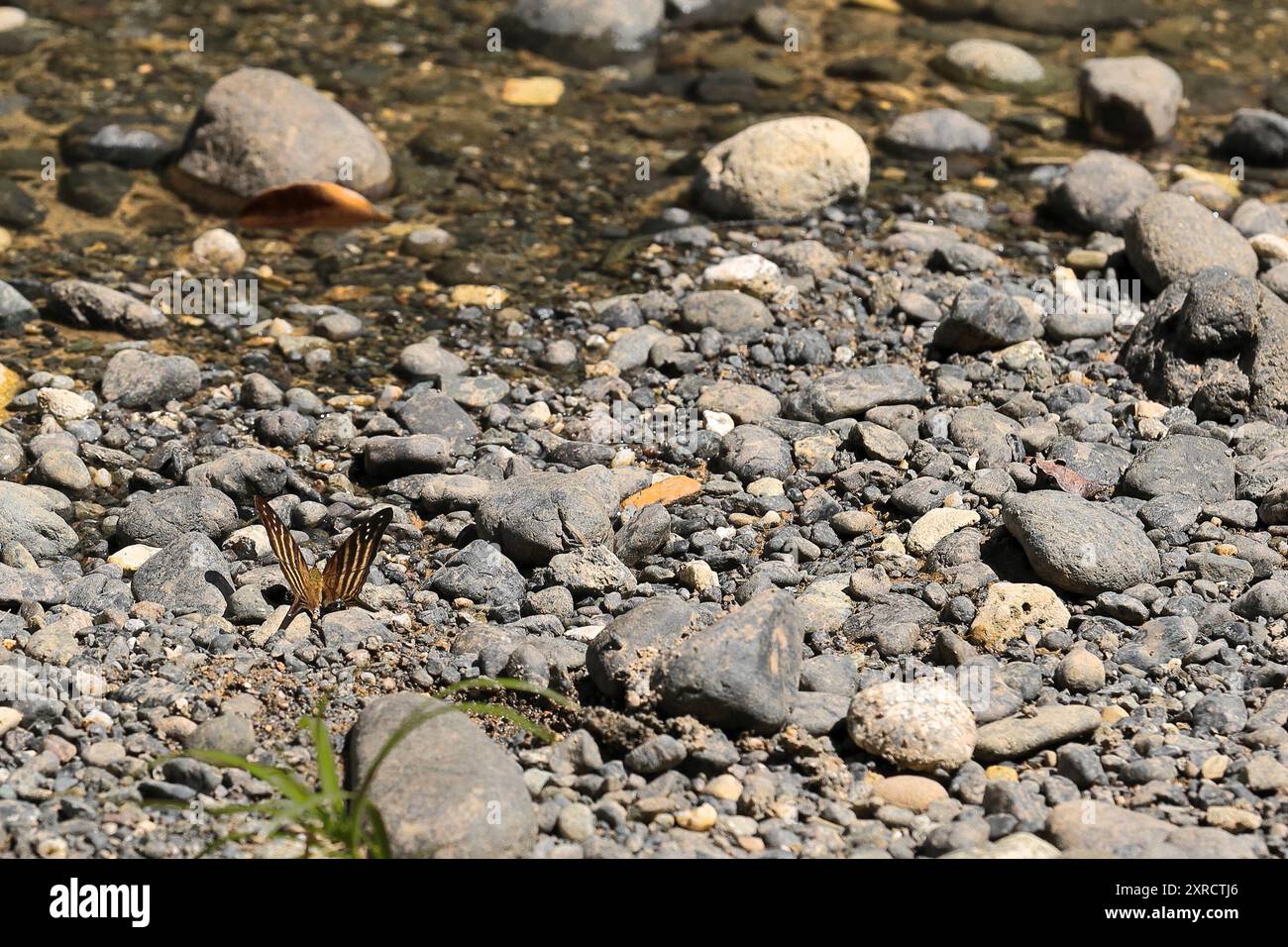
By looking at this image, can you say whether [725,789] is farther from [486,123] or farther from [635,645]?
[486,123]

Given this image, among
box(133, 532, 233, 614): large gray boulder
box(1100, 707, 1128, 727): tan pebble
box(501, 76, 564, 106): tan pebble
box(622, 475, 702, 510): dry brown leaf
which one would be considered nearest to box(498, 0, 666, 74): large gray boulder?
box(501, 76, 564, 106): tan pebble

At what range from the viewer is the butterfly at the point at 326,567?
4391mm

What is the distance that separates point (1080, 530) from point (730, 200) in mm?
3552

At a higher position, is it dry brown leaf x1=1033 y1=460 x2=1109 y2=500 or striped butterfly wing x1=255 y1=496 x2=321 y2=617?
dry brown leaf x1=1033 y1=460 x2=1109 y2=500

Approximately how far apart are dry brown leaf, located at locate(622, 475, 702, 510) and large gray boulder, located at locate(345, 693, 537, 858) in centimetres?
170

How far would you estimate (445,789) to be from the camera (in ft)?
11.5

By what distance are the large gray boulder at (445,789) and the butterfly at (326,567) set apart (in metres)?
0.78

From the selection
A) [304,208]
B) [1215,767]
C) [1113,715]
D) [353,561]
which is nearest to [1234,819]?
[1215,767]

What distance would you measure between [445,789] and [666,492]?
210cm

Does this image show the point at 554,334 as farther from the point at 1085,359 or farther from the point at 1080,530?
the point at 1080,530

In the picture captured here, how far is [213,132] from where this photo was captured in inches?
304

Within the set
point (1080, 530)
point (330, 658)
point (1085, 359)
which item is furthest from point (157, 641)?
point (1085, 359)

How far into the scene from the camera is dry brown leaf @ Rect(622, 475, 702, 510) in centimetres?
533

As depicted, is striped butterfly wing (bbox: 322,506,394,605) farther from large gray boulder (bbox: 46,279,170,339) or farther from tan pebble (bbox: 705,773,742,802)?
large gray boulder (bbox: 46,279,170,339)
